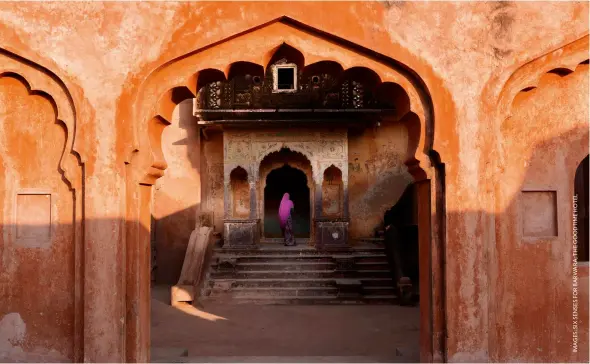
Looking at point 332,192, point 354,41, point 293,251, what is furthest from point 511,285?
point 332,192

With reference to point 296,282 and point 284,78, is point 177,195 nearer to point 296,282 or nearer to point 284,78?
point 284,78

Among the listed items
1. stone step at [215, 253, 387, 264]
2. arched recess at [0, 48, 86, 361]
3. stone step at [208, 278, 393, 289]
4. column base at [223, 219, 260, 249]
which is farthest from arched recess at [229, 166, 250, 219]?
arched recess at [0, 48, 86, 361]

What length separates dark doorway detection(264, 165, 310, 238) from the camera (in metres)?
19.8

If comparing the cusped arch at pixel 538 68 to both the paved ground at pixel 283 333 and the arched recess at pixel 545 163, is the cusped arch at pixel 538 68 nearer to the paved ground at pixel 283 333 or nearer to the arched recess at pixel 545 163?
the arched recess at pixel 545 163

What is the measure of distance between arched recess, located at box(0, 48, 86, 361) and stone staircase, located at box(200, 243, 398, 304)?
6374mm

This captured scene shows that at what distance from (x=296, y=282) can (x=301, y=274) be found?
0.38 meters

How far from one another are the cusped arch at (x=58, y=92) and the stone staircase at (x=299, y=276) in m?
6.93

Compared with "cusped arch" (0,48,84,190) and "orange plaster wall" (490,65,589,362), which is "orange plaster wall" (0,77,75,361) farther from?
"orange plaster wall" (490,65,589,362)

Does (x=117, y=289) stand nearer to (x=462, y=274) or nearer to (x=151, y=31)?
(x=151, y=31)

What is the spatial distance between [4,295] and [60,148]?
1.55 meters

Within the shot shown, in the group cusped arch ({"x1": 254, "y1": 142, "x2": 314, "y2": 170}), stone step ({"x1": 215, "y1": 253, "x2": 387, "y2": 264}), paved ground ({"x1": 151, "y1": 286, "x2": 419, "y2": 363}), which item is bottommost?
paved ground ({"x1": 151, "y1": 286, "x2": 419, "y2": 363})

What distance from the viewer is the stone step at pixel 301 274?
40.7 feet

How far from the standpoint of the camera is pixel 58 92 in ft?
16.7

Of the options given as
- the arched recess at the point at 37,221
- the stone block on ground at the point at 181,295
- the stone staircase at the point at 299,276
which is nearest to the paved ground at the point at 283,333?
the stone block on ground at the point at 181,295
